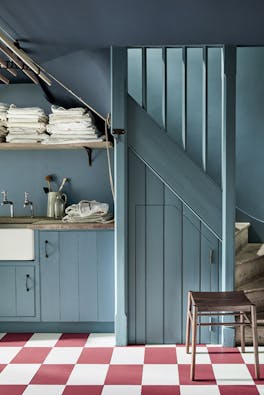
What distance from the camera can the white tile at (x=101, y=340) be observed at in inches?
159

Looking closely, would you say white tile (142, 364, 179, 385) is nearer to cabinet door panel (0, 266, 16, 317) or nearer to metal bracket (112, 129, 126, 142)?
cabinet door panel (0, 266, 16, 317)

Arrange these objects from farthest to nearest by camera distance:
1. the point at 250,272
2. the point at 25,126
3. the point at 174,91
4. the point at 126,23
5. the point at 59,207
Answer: the point at 174,91
the point at 59,207
the point at 25,126
the point at 250,272
the point at 126,23

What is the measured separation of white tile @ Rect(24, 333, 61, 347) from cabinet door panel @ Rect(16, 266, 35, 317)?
0.64ft

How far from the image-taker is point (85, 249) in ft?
14.0

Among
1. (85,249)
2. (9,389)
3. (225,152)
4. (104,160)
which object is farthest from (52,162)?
(9,389)

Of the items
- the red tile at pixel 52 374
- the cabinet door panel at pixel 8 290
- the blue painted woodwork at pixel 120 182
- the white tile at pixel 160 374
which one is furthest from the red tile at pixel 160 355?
the cabinet door panel at pixel 8 290

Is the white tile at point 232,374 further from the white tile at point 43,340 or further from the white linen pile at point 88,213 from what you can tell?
the white linen pile at point 88,213

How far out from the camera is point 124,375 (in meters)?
3.40

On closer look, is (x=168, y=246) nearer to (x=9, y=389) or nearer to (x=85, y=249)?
(x=85, y=249)

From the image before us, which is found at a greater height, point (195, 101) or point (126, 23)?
point (126, 23)

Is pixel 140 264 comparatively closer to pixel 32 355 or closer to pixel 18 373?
pixel 32 355

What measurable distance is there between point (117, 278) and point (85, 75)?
1.63 metres

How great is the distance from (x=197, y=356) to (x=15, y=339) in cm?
152

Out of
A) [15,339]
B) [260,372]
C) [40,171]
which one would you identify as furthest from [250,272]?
[40,171]
